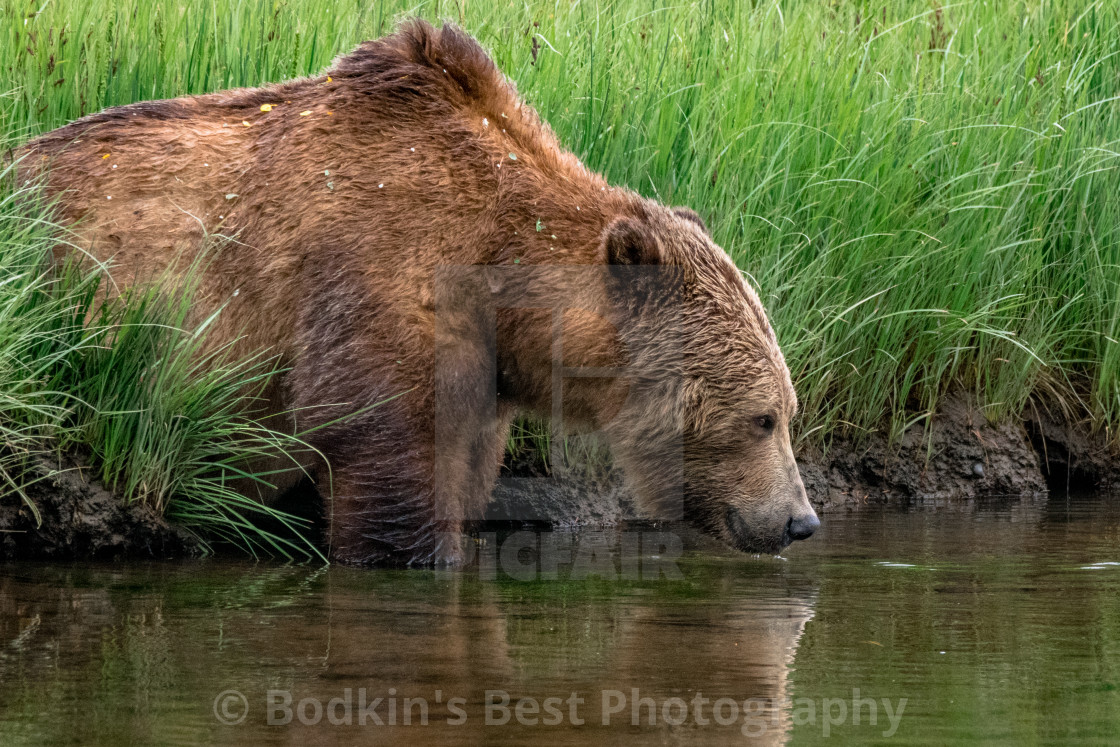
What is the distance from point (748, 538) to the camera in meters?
5.27

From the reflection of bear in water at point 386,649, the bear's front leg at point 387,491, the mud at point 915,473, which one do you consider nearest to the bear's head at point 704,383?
the reflection of bear in water at point 386,649

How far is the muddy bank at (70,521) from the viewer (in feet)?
15.8

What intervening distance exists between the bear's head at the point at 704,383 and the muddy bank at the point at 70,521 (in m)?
1.82

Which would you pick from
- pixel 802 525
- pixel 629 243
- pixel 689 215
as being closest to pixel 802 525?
pixel 802 525

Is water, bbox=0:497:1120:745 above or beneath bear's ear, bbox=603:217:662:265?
beneath

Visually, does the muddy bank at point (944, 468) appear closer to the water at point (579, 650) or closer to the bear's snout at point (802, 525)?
the water at point (579, 650)

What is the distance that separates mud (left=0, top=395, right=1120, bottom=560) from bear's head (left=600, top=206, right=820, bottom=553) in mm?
1037

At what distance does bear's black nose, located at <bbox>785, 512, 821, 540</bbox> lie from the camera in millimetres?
5145

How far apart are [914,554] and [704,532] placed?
2.68 ft

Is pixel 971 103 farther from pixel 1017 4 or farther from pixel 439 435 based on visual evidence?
pixel 439 435

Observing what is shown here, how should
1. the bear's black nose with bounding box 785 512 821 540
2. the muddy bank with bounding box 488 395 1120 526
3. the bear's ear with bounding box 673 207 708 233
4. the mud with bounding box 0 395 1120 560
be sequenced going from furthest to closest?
the muddy bank with bounding box 488 395 1120 526 < the mud with bounding box 0 395 1120 560 < the bear's ear with bounding box 673 207 708 233 < the bear's black nose with bounding box 785 512 821 540

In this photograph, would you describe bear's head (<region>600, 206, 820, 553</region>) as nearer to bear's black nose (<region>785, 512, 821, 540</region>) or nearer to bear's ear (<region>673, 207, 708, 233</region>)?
bear's black nose (<region>785, 512, 821, 540</region>)

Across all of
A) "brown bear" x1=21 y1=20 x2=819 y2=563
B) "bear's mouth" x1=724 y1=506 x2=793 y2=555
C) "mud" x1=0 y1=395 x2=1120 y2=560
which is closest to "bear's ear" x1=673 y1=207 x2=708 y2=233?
"brown bear" x1=21 y1=20 x2=819 y2=563

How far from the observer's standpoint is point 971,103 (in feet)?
24.3
